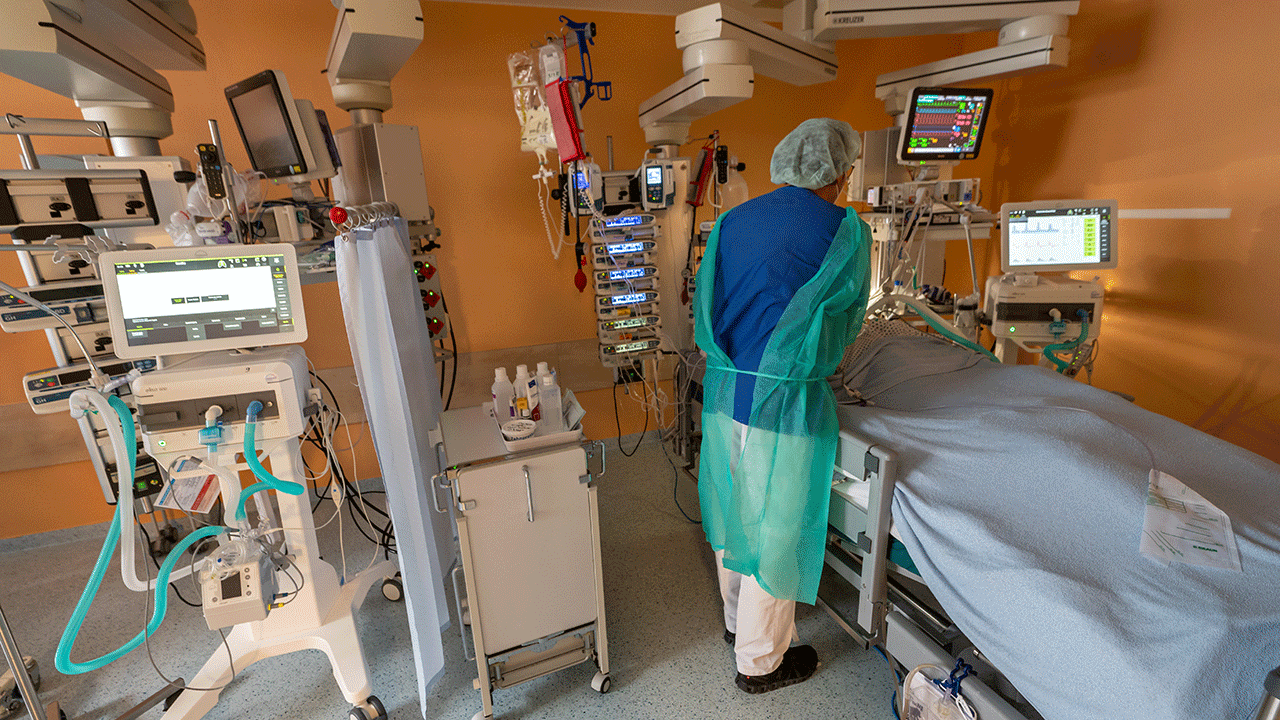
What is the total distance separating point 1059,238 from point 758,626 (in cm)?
207

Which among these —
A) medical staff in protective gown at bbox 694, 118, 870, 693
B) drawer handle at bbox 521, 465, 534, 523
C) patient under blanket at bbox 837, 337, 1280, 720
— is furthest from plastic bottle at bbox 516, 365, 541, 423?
patient under blanket at bbox 837, 337, 1280, 720

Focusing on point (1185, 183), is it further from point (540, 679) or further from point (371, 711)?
point (371, 711)

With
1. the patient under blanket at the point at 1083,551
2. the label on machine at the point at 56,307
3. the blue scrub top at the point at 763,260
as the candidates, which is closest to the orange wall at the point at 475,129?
the label on machine at the point at 56,307

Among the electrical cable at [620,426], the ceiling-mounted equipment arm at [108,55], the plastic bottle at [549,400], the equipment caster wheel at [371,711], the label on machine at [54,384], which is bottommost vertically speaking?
the equipment caster wheel at [371,711]

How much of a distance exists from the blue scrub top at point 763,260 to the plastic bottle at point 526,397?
1.98ft

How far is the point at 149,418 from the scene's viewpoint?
55.8 inches

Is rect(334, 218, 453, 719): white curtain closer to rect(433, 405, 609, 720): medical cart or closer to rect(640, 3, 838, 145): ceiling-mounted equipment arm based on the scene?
rect(433, 405, 609, 720): medical cart

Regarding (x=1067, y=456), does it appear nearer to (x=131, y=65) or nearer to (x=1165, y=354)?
(x=1165, y=354)

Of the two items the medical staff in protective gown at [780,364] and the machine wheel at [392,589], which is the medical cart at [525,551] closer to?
the medical staff in protective gown at [780,364]

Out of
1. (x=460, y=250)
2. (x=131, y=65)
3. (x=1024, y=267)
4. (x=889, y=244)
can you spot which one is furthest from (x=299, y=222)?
(x=1024, y=267)

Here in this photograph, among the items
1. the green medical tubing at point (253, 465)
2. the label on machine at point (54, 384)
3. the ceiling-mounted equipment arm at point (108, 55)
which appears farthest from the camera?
the label on machine at point (54, 384)

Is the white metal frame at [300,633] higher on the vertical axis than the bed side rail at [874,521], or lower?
lower

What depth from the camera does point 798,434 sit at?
155cm

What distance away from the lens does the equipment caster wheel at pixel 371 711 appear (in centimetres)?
169
